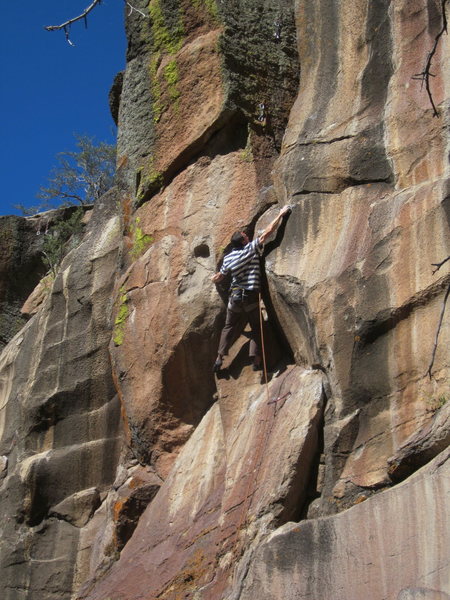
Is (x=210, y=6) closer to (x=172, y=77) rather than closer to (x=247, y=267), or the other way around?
(x=172, y=77)

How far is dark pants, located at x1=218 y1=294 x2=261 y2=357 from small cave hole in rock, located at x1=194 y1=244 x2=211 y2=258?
99cm

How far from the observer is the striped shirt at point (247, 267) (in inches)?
418

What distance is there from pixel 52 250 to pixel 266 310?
7.53m

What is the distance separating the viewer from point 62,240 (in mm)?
17547

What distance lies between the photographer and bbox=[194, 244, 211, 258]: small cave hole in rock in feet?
37.9

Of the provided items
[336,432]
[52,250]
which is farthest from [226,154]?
[52,250]

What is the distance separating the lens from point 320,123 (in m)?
11.0

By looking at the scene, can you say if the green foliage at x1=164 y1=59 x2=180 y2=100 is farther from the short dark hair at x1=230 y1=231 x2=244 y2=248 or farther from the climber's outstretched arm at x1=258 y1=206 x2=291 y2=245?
the climber's outstretched arm at x1=258 y1=206 x2=291 y2=245

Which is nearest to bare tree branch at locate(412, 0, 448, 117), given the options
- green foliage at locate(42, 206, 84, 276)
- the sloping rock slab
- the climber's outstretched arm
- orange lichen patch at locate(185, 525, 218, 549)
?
the climber's outstretched arm

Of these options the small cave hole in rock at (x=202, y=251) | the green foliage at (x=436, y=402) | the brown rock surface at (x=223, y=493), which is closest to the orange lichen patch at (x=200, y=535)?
the brown rock surface at (x=223, y=493)

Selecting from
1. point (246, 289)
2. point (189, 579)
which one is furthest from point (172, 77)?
point (189, 579)

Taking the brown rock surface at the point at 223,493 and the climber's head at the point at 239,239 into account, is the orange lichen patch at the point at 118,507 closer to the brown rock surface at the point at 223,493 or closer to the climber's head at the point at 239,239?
the brown rock surface at the point at 223,493

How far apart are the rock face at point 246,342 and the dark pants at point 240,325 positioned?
5.7 inches

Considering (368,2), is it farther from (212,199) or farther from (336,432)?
(336,432)
